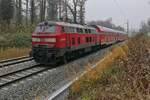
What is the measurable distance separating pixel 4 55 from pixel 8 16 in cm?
2512

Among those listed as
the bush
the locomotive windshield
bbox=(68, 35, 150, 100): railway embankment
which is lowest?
bbox=(68, 35, 150, 100): railway embankment

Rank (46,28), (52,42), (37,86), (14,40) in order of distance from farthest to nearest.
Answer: (14,40)
(46,28)
(52,42)
(37,86)

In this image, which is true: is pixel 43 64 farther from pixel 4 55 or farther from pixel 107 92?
pixel 107 92

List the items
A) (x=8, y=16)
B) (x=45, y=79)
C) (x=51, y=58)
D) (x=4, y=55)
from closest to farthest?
(x=45, y=79) → (x=51, y=58) → (x=4, y=55) → (x=8, y=16)

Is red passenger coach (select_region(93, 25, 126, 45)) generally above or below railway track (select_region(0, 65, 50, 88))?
above

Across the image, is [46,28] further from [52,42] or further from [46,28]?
[52,42]

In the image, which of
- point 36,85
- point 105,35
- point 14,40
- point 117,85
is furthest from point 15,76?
point 105,35

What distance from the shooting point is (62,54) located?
18.2 m

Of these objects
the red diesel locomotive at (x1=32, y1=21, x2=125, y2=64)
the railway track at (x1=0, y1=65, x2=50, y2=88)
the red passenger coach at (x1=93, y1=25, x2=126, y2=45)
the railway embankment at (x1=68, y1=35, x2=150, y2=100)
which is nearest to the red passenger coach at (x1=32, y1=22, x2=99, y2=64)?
the red diesel locomotive at (x1=32, y1=21, x2=125, y2=64)

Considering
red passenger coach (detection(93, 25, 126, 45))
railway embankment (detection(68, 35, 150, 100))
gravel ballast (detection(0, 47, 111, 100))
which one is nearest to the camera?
railway embankment (detection(68, 35, 150, 100))

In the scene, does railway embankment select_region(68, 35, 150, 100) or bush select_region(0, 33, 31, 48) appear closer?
railway embankment select_region(68, 35, 150, 100)

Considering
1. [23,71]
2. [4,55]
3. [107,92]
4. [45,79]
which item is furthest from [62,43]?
[107,92]

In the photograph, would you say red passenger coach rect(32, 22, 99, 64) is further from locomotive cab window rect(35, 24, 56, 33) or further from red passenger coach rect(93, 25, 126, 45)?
red passenger coach rect(93, 25, 126, 45)

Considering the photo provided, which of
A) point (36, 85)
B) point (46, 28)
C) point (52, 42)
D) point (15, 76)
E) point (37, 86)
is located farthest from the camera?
point (46, 28)
